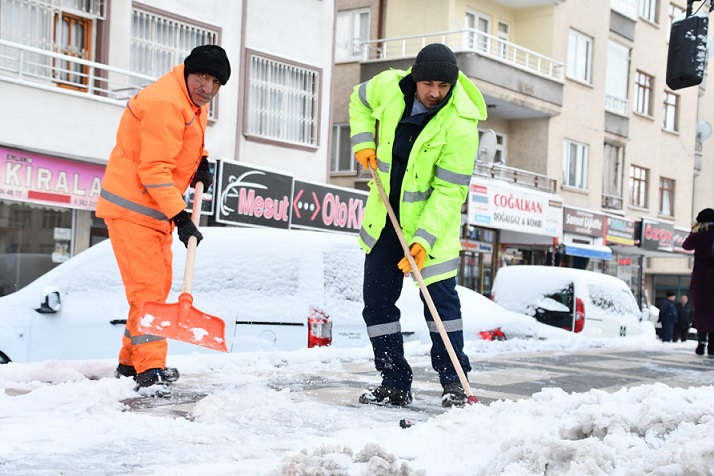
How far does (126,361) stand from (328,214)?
15414 millimetres

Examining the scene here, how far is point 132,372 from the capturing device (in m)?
5.35

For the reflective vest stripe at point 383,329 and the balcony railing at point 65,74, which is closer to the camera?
the reflective vest stripe at point 383,329

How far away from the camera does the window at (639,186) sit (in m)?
34.1

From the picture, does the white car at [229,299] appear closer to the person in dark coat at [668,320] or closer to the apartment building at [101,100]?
the apartment building at [101,100]

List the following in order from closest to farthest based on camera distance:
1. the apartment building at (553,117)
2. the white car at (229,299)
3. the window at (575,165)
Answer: the white car at (229,299), the apartment building at (553,117), the window at (575,165)

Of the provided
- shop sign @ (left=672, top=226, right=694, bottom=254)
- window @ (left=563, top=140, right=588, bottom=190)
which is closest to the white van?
window @ (left=563, top=140, right=588, bottom=190)

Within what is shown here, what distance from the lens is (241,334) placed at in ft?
22.9

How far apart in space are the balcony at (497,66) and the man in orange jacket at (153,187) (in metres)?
19.8

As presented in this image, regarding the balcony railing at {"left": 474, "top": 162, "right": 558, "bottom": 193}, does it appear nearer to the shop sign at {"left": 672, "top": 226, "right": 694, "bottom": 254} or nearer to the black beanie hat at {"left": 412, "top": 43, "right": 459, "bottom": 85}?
Result: the shop sign at {"left": 672, "top": 226, "right": 694, "bottom": 254}

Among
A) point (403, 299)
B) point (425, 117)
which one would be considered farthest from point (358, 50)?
point (425, 117)

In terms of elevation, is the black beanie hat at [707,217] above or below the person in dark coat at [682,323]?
above

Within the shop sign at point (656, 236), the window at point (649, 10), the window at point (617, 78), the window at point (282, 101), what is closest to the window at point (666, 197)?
the shop sign at point (656, 236)

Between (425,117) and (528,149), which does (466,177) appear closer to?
(425,117)

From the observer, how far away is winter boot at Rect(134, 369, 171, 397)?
188 inches
